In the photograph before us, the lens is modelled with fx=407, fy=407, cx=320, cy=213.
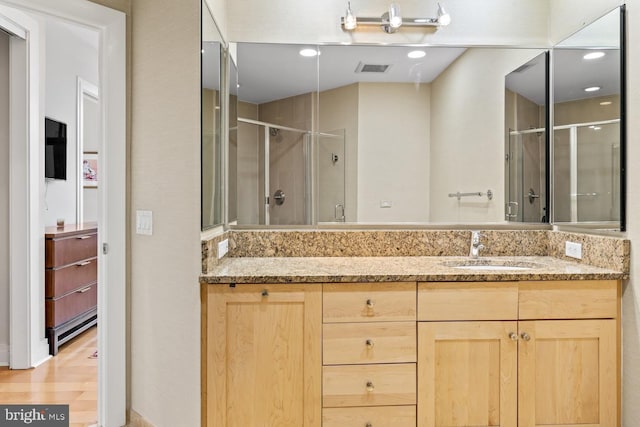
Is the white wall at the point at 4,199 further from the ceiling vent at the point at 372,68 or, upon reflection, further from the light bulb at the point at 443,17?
the light bulb at the point at 443,17

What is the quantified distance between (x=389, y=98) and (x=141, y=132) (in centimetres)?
134

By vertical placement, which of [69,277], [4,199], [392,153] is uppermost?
[392,153]

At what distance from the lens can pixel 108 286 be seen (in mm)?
1933

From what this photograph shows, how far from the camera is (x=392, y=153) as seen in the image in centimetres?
236

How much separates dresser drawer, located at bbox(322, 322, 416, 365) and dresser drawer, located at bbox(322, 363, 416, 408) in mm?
34

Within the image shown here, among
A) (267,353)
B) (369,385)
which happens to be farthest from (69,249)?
(369,385)

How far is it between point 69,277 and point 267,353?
90.9 inches

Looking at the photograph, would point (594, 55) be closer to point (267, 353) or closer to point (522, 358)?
point (522, 358)

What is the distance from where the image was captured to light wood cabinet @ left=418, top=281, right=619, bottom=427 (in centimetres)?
177

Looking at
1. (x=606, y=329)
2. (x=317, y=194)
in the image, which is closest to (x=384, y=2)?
(x=317, y=194)

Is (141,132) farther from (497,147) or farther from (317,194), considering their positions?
(497,147)

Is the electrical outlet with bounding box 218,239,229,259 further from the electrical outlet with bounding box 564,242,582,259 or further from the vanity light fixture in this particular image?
the electrical outlet with bounding box 564,242,582,259

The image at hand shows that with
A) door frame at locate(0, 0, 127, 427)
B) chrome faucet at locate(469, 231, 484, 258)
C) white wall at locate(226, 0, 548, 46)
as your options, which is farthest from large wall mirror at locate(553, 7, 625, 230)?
door frame at locate(0, 0, 127, 427)

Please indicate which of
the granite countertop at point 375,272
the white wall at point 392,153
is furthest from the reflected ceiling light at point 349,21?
the granite countertop at point 375,272
